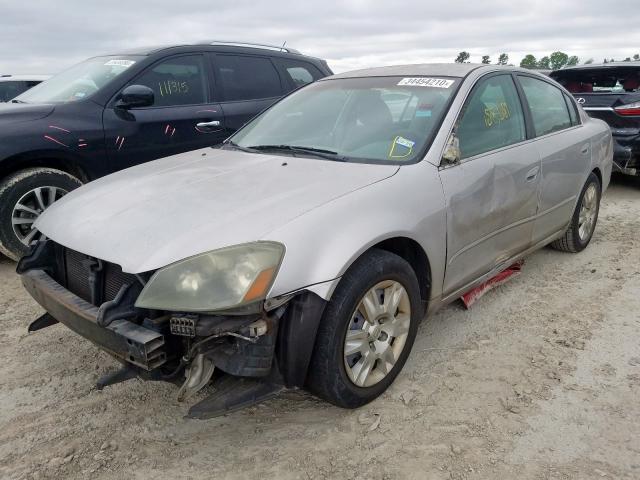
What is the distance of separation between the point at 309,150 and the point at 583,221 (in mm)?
2740

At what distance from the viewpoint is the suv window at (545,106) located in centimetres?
372

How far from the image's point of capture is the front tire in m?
2.22

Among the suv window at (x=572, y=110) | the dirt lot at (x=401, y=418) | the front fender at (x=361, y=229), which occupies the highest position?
the suv window at (x=572, y=110)

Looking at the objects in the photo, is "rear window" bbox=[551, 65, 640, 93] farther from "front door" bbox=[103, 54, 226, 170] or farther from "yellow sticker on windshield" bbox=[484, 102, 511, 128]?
"front door" bbox=[103, 54, 226, 170]

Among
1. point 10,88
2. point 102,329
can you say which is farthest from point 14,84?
point 102,329

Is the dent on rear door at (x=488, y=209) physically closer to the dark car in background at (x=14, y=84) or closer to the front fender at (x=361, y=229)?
the front fender at (x=361, y=229)

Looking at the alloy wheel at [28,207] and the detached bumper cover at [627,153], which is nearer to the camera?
the alloy wheel at [28,207]

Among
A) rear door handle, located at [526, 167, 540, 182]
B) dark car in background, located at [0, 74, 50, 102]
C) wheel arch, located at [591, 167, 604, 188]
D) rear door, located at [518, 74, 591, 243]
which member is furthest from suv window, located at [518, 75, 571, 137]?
dark car in background, located at [0, 74, 50, 102]

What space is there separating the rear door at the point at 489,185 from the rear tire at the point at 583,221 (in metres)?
0.98

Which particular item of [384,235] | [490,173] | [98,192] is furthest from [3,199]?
[490,173]

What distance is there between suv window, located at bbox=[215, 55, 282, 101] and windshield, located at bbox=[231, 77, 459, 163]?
190cm

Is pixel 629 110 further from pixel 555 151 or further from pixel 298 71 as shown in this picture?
pixel 298 71

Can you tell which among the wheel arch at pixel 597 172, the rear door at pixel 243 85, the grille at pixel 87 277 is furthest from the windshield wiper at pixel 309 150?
the wheel arch at pixel 597 172

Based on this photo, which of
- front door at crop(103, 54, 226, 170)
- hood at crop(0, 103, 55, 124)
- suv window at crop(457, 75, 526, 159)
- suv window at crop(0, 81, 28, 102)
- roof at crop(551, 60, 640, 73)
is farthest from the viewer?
suv window at crop(0, 81, 28, 102)
